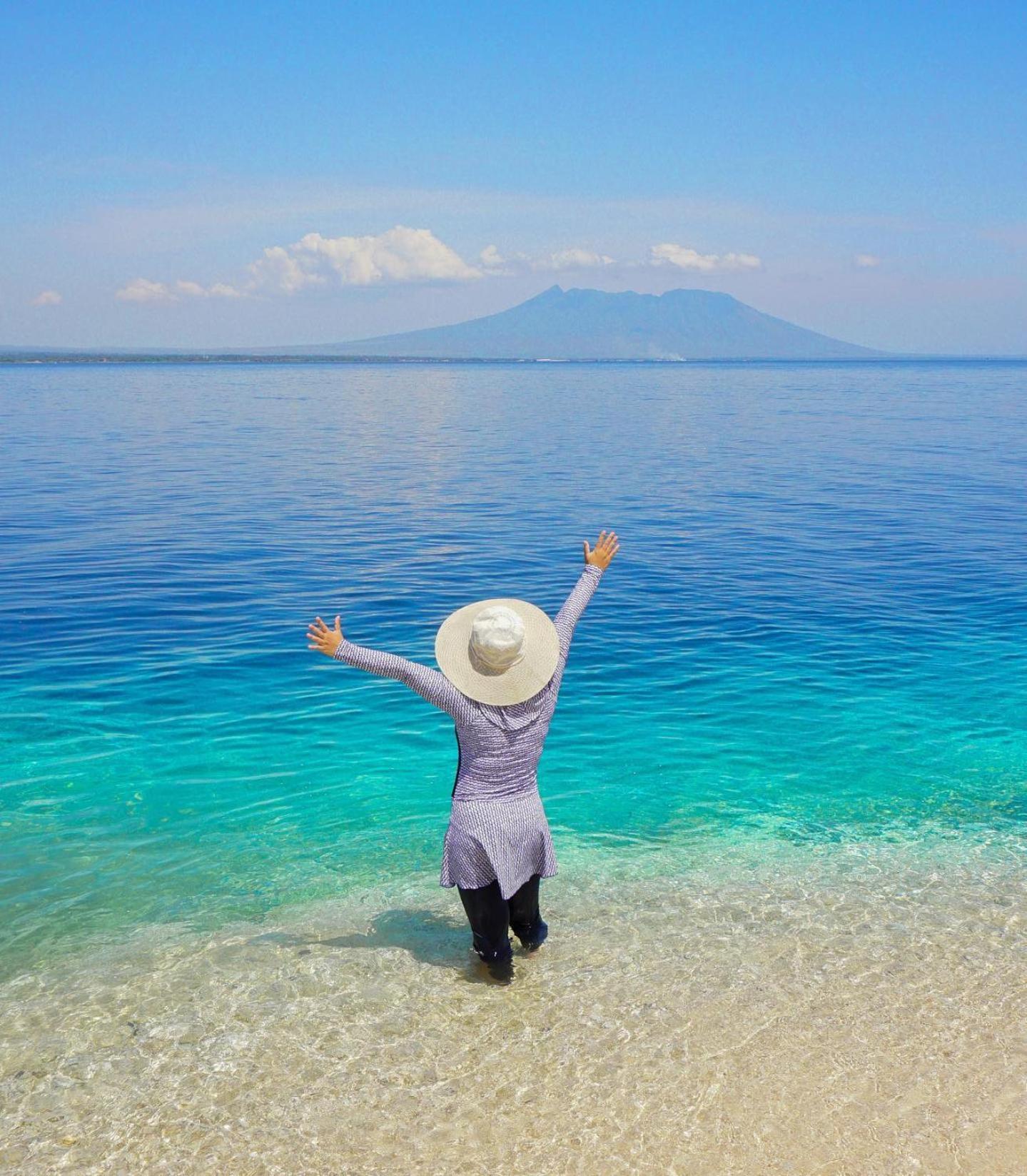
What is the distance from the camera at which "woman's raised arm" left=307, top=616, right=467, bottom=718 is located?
6045 millimetres

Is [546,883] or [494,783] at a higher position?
[494,783]

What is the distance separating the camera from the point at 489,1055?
6434 mm

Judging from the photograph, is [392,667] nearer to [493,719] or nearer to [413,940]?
[493,719]

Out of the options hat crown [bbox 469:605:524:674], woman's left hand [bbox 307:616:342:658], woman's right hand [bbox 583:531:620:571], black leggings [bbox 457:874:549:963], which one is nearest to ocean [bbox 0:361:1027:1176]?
black leggings [bbox 457:874:549:963]

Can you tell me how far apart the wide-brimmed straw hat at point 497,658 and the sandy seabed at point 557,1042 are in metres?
2.22

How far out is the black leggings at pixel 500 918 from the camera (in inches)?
261

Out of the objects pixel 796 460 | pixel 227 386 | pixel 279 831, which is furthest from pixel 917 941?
pixel 227 386

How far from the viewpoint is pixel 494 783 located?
6.44m

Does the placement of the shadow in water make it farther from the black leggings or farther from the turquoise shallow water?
the turquoise shallow water

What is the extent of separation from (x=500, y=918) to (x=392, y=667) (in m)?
1.87

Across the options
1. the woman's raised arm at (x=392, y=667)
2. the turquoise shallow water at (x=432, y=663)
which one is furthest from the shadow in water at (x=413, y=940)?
the woman's raised arm at (x=392, y=667)

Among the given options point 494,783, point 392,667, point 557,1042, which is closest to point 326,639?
point 392,667

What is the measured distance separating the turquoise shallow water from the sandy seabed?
1042 millimetres

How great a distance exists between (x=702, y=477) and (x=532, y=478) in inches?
248
